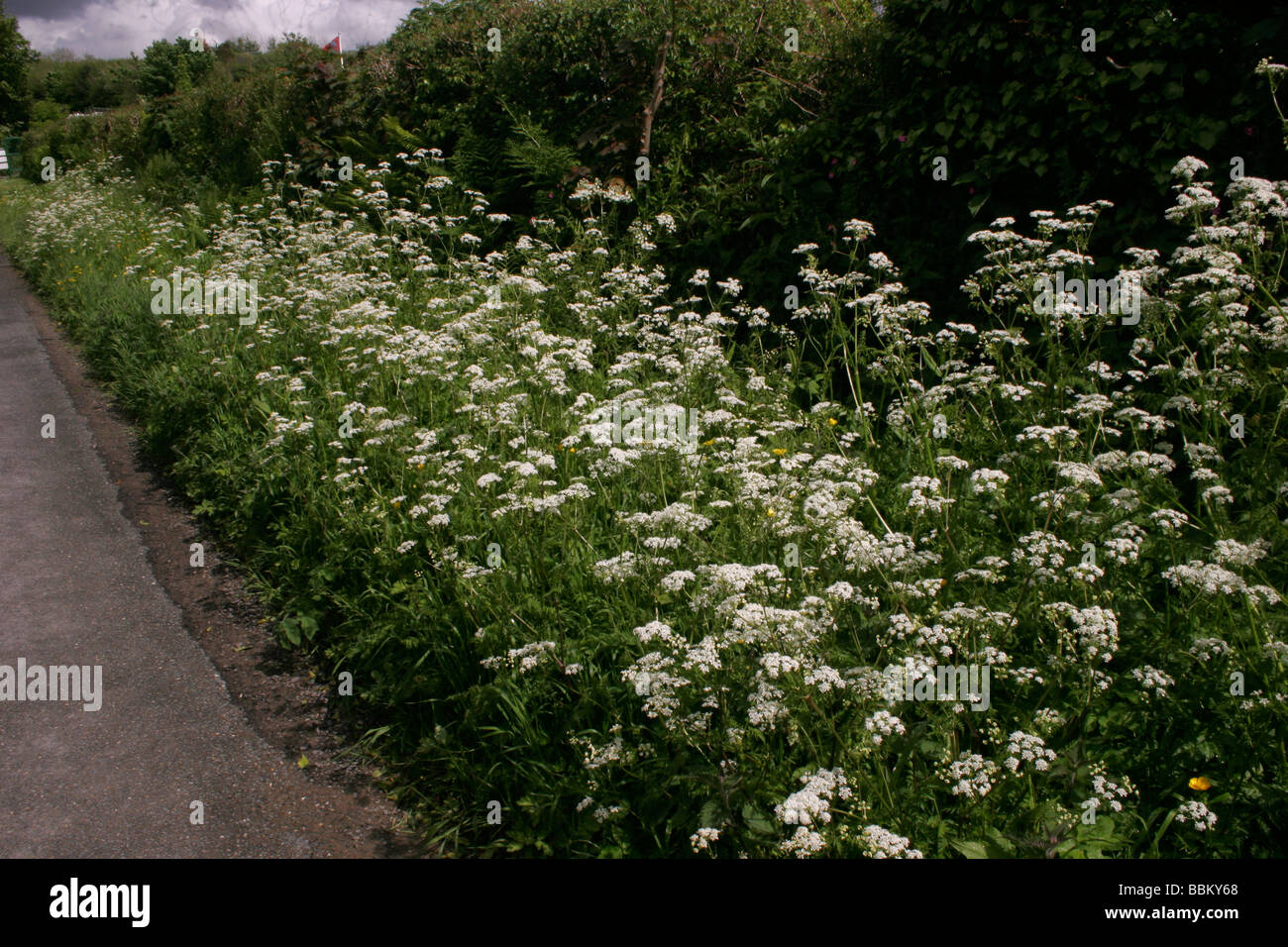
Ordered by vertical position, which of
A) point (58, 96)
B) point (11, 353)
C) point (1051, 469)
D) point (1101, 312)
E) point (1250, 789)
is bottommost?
point (1250, 789)

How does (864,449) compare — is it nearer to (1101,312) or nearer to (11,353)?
(1101,312)

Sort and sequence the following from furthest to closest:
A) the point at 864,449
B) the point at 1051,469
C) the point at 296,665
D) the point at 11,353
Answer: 1. the point at 11,353
2. the point at 864,449
3. the point at 296,665
4. the point at 1051,469

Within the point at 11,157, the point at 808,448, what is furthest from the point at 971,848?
the point at 11,157

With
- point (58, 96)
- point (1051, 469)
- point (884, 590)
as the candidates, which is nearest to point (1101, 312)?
point (1051, 469)

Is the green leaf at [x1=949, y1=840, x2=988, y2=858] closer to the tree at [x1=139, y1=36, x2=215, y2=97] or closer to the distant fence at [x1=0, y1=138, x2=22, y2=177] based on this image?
the tree at [x1=139, y1=36, x2=215, y2=97]

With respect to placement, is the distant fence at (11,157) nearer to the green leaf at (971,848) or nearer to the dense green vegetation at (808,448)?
the dense green vegetation at (808,448)

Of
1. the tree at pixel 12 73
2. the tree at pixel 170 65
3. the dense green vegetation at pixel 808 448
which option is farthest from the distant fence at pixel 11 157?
the dense green vegetation at pixel 808 448

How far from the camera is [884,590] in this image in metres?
3.56

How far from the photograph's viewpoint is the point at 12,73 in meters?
43.2

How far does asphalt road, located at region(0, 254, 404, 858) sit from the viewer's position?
3.44 metres

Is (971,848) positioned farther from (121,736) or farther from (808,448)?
(121,736)

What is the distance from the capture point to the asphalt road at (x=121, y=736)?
11.3 feet

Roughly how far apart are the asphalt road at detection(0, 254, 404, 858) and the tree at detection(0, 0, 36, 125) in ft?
162

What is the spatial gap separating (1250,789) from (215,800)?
153 inches
